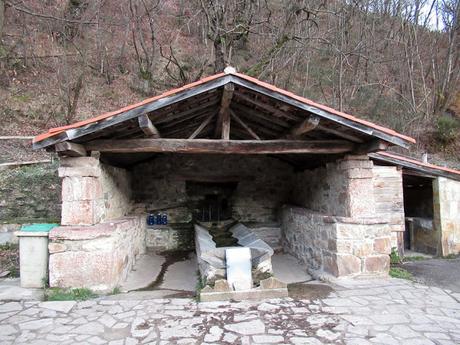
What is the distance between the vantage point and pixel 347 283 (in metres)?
4.78

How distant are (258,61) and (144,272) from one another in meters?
8.37

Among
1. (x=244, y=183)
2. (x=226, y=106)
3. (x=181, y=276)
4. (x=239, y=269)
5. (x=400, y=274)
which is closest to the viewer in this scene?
(x=239, y=269)

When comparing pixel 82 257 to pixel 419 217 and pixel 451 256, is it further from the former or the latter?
pixel 419 217

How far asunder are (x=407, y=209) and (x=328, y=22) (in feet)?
26.5

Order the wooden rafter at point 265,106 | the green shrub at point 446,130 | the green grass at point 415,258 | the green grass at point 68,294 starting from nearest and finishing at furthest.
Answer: the green grass at point 68,294, the wooden rafter at point 265,106, the green grass at point 415,258, the green shrub at point 446,130

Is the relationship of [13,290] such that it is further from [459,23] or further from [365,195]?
[459,23]

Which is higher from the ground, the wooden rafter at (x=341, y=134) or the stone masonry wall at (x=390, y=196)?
the wooden rafter at (x=341, y=134)

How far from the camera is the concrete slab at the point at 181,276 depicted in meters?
5.22

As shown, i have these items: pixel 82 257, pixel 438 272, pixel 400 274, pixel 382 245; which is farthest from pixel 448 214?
pixel 82 257

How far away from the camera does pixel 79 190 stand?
4500 millimetres

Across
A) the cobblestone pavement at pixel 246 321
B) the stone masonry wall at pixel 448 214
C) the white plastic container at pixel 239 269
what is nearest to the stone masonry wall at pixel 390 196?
the stone masonry wall at pixel 448 214

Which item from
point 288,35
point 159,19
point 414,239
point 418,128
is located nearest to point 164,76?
point 159,19

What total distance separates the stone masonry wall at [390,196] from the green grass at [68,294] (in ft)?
16.8

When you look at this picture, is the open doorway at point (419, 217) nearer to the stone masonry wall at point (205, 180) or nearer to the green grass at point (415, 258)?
the green grass at point (415, 258)
